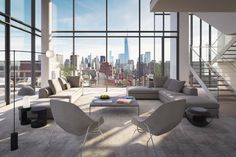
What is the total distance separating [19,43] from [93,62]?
162 inches

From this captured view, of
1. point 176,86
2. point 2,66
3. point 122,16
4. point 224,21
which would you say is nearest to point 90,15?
point 122,16

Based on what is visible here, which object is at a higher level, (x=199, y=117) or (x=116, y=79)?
(x=116, y=79)

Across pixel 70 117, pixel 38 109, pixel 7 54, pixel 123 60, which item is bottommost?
pixel 38 109

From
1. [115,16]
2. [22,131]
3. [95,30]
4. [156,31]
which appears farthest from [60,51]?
[22,131]

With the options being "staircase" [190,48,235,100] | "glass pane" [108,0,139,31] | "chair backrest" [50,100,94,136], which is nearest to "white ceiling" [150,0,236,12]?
"chair backrest" [50,100,94,136]

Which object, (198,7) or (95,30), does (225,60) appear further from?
(95,30)

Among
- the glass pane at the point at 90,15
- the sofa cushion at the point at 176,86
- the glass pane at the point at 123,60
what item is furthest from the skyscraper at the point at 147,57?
the sofa cushion at the point at 176,86

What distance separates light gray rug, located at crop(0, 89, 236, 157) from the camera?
3.14 m

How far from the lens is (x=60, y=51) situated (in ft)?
34.9

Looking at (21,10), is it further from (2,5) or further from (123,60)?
(123,60)

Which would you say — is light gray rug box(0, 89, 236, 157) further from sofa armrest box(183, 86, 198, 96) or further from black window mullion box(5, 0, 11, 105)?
black window mullion box(5, 0, 11, 105)

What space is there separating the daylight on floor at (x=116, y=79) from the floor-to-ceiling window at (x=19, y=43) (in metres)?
0.03

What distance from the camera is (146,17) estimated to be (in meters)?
10.7

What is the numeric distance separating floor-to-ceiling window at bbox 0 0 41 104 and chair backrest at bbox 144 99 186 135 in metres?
3.57
